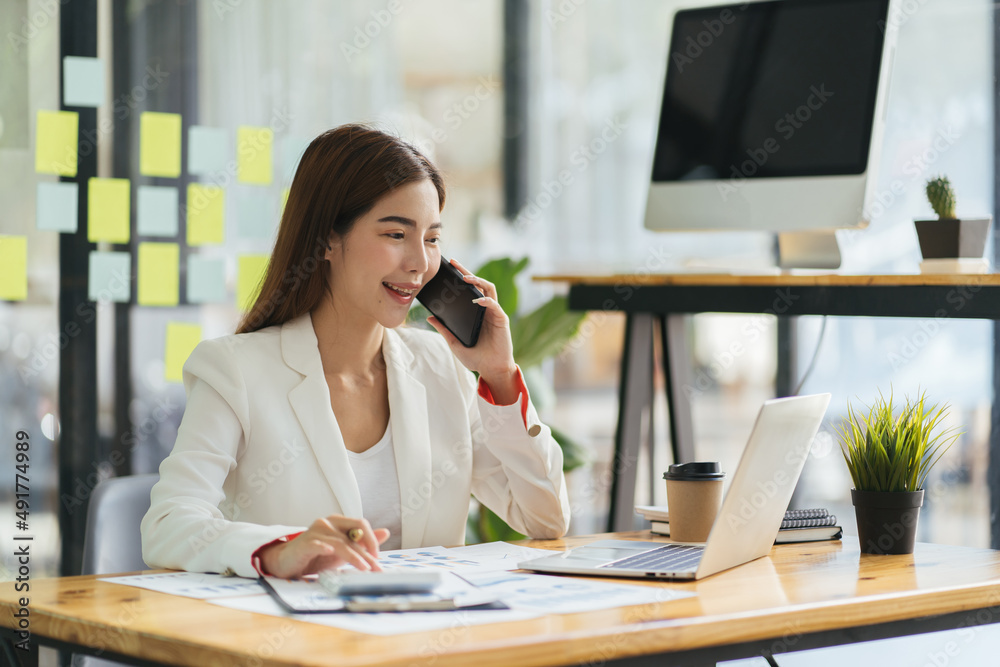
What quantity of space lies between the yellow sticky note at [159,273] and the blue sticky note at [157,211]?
0.04 metres

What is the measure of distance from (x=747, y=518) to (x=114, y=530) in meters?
0.96

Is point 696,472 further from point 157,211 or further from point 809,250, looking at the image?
point 157,211

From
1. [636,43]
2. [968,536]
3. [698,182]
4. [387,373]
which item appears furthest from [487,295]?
[636,43]

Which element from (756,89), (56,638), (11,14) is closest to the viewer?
(56,638)

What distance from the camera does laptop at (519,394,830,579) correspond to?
136cm

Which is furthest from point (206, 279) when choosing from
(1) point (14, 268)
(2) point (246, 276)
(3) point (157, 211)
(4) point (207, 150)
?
(1) point (14, 268)

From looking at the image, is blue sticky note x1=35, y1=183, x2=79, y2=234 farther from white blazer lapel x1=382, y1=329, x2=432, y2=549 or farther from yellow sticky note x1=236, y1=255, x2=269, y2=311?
white blazer lapel x1=382, y1=329, x2=432, y2=549

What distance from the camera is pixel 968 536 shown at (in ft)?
9.71

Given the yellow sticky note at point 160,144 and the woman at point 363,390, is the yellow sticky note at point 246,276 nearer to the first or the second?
the yellow sticky note at point 160,144

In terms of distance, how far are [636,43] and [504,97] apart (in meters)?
0.47

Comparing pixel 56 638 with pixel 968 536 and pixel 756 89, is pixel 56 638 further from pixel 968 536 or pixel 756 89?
pixel 968 536

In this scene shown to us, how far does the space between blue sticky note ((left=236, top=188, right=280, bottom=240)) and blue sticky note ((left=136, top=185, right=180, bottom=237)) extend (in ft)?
0.59

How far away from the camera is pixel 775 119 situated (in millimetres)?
2359

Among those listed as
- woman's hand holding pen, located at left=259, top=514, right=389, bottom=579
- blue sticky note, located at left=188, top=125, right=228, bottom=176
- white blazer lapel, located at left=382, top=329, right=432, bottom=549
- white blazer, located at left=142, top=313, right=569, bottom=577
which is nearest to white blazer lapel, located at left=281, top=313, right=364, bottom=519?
white blazer, located at left=142, top=313, right=569, bottom=577
